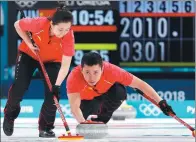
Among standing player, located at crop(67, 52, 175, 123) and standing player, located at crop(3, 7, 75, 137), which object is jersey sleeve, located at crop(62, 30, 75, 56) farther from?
standing player, located at crop(67, 52, 175, 123)

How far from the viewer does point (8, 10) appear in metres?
9.57

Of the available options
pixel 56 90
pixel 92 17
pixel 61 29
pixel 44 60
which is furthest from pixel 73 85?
pixel 92 17

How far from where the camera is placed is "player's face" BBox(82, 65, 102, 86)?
5.07 metres

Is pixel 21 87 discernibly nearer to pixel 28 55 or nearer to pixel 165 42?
pixel 28 55

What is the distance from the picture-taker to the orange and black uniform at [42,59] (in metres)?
5.43

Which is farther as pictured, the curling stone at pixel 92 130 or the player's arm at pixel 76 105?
the player's arm at pixel 76 105

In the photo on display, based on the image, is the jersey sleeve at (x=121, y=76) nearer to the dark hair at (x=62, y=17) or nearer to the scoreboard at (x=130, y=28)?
the dark hair at (x=62, y=17)

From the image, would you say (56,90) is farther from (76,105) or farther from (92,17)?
(92,17)

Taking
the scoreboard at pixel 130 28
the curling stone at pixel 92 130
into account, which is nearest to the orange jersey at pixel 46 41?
the curling stone at pixel 92 130

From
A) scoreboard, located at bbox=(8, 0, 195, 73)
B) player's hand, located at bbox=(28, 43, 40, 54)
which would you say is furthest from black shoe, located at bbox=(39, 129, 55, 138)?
scoreboard, located at bbox=(8, 0, 195, 73)

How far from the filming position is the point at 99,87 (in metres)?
5.57

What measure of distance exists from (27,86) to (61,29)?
0.68m

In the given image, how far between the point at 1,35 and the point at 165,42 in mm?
2232

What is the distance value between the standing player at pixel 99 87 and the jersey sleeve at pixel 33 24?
43 cm
